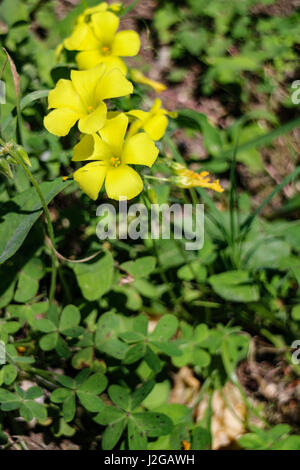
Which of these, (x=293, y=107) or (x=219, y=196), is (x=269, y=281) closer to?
(x=219, y=196)

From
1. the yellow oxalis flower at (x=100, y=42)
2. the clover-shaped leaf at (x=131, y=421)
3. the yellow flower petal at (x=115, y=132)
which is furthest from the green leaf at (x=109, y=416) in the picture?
the yellow oxalis flower at (x=100, y=42)

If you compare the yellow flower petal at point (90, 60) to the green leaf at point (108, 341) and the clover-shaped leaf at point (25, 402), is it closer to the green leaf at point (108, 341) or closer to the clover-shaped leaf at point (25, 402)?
Answer: the green leaf at point (108, 341)

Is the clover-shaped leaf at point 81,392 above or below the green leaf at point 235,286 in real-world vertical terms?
below

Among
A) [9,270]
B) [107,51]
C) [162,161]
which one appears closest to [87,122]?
[162,161]

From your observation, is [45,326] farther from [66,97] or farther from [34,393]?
[66,97]

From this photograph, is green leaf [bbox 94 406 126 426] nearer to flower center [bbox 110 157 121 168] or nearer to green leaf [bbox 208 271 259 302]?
green leaf [bbox 208 271 259 302]

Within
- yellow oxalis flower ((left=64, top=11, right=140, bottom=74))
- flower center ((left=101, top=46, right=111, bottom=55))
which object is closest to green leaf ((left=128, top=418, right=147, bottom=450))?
yellow oxalis flower ((left=64, top=11, right=140, bottom=74))
